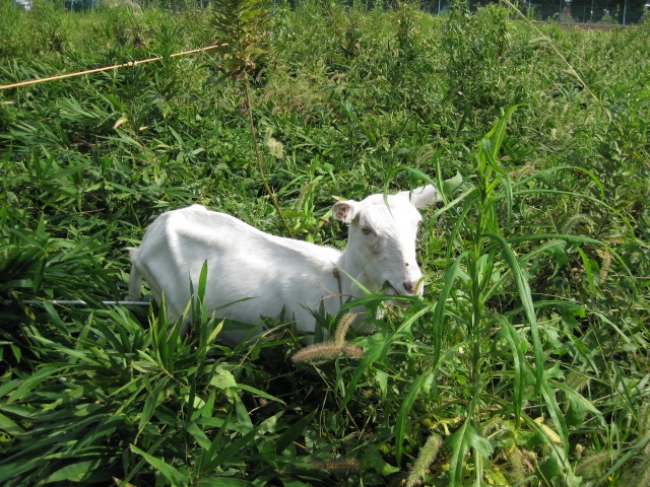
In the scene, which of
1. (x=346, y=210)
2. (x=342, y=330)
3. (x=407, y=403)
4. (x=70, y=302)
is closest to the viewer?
(x=407, y=403)

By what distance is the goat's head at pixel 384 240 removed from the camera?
3.18 m

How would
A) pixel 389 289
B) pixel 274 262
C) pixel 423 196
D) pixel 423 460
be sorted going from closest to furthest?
1. pixel 423 460
2. pixel 389 289
3. pixel 423 196
4. pixel 274 262

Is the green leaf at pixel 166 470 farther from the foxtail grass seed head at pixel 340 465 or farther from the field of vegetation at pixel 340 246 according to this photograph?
the foxtail grass seed head at pixel 340 465

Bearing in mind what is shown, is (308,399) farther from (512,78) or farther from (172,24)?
(172,24)

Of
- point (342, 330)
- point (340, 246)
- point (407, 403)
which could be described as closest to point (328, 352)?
point (342, 330)

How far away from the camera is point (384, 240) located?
3281mm

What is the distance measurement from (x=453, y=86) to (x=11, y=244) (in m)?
4.48

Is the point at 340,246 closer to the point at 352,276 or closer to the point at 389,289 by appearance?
the point at 352,276

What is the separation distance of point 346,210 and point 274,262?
0.71m

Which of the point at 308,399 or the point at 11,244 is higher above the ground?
the point at 11,244

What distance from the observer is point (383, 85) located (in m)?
7.11

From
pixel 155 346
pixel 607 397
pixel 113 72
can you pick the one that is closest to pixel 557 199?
pixel 607 397

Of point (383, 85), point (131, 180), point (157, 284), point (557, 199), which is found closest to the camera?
point (157, 284)

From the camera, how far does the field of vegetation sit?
2596mm
